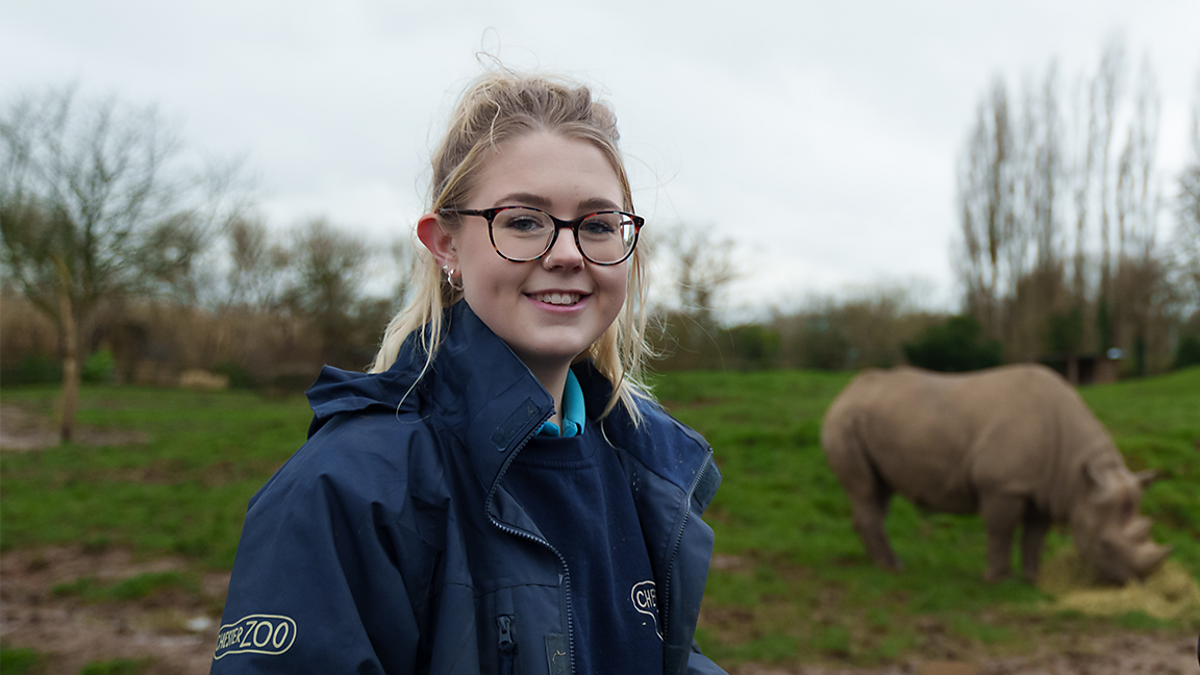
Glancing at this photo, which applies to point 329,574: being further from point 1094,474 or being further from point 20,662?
point 1094,474

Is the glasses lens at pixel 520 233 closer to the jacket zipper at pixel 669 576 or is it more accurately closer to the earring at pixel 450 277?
the earring at pixel 450 277

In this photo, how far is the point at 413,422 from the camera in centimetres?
138

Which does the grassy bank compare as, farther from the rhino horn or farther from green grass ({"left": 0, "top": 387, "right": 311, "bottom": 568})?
green grass ({"left": 0, "top": 387, "right": 311, "bottom": 568})

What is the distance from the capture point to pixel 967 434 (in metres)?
8.30

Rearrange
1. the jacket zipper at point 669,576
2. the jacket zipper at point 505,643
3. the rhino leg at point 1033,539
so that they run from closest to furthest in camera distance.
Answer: the jacket zipper at point 505,643
the jacket zipper at point 669,576
the rhino leg at point 1033,539

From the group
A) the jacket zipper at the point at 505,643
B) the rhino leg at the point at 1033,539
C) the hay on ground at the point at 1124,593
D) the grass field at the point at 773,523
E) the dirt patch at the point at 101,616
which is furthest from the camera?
the rhino leg at the point at 1033,539

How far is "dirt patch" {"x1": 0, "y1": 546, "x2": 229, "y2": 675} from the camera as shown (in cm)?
466

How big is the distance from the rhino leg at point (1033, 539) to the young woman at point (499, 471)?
7677 millimetres

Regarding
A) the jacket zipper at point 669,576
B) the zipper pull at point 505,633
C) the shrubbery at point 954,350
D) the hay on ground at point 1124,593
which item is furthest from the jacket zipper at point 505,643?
the shrubbery at point 954,350

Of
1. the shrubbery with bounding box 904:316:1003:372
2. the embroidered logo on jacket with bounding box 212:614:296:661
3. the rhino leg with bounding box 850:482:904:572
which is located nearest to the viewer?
the embroidered logo on jacket with bounding box 212:614:296:661

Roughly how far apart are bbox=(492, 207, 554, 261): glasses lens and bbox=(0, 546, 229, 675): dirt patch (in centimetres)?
420

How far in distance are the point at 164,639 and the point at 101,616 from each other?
3.03ft

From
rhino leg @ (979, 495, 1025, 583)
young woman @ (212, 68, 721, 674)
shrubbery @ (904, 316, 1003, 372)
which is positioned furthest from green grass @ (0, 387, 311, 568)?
shrubbery @ (904, 316, 1003, 372)

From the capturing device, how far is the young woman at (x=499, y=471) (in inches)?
46.7
